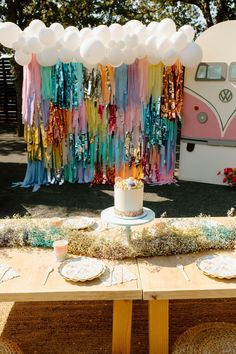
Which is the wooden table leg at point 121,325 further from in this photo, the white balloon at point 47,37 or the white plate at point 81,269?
the white balloon at point 47,37

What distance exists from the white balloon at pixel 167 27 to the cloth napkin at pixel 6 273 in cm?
360

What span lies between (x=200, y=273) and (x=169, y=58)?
3.35 m

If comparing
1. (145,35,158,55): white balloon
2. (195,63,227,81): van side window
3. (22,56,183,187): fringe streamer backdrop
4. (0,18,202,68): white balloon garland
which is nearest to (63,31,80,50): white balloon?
(0,18,202,68): white balloon garland

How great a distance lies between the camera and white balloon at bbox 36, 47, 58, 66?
4910 mm

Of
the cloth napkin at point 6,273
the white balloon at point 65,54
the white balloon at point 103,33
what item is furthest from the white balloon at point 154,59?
the cloth napkin at point 6,273

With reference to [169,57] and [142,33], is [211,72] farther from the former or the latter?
[142,33]

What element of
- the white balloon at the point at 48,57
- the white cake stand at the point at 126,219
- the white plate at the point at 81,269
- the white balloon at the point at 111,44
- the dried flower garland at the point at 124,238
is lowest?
the white plate at the point at 81,269

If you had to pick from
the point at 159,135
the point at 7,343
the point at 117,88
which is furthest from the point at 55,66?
the point at 7,343

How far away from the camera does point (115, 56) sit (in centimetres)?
483

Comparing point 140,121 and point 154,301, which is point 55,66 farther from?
point 154,301

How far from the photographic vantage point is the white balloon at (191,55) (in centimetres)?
505

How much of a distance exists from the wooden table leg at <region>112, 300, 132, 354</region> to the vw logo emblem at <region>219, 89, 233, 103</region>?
3923mm

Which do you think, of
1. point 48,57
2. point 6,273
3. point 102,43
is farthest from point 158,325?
point 48,57

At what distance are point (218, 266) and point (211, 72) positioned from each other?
3.73 m
